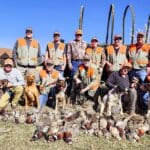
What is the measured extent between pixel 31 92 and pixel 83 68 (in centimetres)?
185

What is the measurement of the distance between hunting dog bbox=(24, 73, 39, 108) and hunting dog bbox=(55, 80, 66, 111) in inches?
25.5

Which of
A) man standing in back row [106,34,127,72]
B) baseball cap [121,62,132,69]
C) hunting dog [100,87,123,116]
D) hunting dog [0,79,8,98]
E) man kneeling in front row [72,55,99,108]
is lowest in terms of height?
hunting dog [100,87,123,116]

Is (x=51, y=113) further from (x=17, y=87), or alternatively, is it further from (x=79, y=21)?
(x=79, y=21)

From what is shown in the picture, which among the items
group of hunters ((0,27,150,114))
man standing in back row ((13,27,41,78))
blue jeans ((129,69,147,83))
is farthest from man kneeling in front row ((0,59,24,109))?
blue jeans ((129,69,147,83))

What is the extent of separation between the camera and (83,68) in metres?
14.9

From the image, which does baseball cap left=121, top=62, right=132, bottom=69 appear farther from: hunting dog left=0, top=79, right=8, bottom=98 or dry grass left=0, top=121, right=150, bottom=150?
hunting dog left=0, top=79, right=8, bottom=98

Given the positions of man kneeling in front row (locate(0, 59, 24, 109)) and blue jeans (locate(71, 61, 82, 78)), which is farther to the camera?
blue jeans (locate(71, 61, 82, 78))

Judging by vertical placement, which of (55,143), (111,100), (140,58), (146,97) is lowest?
(55,143)

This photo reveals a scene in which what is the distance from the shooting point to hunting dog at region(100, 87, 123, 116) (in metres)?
14.0

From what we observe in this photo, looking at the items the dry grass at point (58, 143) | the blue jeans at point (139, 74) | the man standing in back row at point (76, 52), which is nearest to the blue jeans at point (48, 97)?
the man standing in back row at point (76, 52)

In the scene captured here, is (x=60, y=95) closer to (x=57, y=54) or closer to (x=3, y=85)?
(x=57, y=54)

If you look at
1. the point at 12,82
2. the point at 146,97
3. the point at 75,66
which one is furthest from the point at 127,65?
the point at 12,82

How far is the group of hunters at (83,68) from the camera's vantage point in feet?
47.2

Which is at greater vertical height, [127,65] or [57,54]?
[57,54]
